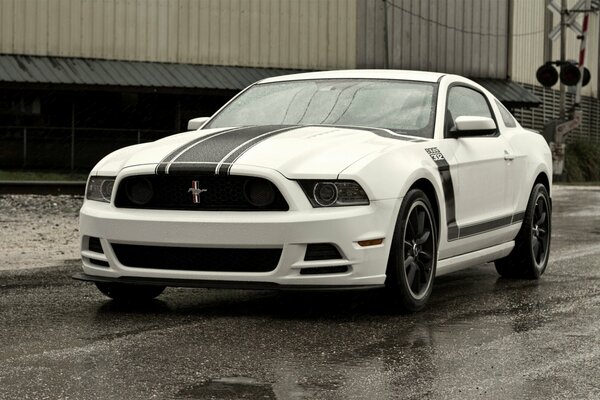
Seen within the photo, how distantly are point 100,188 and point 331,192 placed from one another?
1.40 m

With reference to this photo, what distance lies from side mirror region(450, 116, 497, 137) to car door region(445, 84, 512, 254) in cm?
6

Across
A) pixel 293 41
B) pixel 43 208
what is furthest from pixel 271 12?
pixel 43 208

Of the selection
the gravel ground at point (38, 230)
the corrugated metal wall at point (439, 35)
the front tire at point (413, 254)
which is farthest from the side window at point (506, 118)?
the corrugated metal wall at point (439, 35)

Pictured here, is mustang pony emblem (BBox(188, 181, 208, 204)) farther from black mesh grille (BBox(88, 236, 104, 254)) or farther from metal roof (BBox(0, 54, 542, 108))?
metal roof (BBox(0, 54, 542, 108))

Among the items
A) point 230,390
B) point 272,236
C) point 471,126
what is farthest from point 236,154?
point 230,390

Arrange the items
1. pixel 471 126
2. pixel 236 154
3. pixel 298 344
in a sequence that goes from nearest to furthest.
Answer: pixel 298 344 → pixel 236 154 → pixel 471 126

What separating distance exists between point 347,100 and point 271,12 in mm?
22533

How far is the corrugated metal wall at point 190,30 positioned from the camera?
27.1m

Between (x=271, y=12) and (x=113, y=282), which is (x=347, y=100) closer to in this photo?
(x=113, y=282)

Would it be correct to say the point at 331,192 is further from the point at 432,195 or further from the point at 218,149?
the point at 432,195

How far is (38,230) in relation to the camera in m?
13.5

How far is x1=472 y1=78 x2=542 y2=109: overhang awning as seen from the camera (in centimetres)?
3388

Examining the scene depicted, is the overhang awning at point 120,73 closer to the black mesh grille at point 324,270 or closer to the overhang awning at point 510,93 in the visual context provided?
the overhang awning at point 510,93

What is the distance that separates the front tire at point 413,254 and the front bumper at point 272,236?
114 mm
